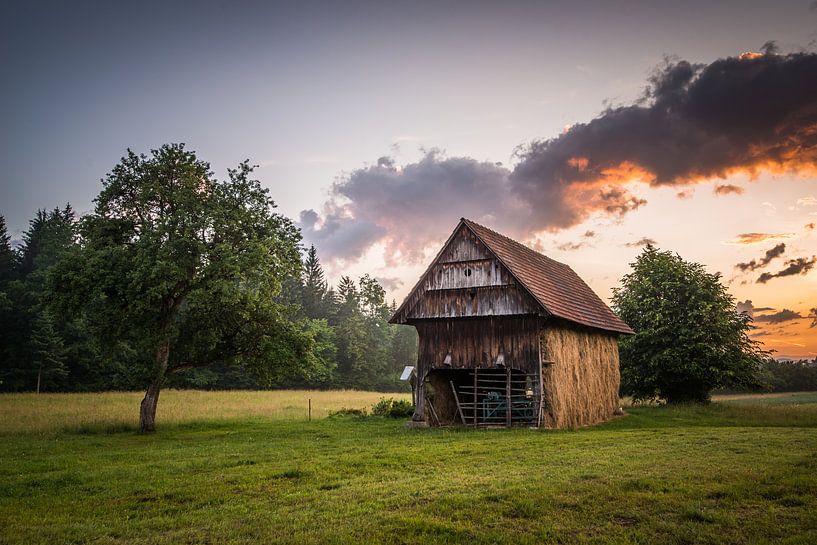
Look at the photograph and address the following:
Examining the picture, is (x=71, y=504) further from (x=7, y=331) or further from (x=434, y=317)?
(x=7, y=331)

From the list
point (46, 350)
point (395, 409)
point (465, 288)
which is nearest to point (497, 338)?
point (465, 288)

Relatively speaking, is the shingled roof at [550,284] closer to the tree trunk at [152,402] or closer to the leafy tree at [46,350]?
the tree trunk at [152,402]

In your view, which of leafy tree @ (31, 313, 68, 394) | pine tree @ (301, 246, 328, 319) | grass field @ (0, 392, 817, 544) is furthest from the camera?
pine tree @ (301, 246, 328, 319)

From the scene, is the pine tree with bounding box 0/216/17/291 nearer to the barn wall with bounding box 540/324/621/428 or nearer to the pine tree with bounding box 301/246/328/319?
the pine tree with bounding box 301/246/328/319

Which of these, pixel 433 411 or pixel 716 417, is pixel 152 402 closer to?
pixel 433 411

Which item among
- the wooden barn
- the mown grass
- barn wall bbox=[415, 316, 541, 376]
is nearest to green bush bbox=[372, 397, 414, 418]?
the mown grass

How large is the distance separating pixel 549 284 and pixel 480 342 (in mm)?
5376

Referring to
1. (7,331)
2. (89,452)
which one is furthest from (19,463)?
(7,331)

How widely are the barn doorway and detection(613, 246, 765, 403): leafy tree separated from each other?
13.9m

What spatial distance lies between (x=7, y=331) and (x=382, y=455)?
169 feet

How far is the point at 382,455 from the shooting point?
1559 cm

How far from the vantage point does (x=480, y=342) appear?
24688mm

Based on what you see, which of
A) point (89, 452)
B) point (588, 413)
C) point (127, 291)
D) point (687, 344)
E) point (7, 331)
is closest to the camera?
point (89, 452)

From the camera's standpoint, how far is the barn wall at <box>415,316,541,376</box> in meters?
23.7
